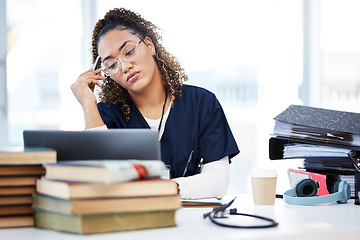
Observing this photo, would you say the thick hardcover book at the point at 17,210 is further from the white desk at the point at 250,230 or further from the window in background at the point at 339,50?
the window in background at the point at 339,50

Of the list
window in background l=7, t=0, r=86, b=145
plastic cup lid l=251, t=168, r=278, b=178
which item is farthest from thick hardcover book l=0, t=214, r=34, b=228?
window in background l=7, t=0, r=86, b=145

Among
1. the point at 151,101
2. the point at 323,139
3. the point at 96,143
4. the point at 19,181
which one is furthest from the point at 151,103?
the point at 19,181

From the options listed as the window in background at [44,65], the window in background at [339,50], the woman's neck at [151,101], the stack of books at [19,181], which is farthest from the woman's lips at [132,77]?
the window in background at [339,50]

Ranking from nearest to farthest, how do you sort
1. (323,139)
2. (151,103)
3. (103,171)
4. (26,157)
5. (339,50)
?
(103,171), (26,157), (323,139), (151,103), (339,50)

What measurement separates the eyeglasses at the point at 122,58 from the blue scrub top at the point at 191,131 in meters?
0.17

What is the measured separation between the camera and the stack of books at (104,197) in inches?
30.7

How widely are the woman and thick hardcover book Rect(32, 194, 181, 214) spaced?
82 cm

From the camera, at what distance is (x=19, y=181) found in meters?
0.89

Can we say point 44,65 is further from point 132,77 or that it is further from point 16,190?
point 16,190

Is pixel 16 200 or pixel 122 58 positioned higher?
pixel 122 58

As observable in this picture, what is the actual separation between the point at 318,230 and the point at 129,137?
42 centimetres

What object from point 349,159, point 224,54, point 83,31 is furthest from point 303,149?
point 224,54

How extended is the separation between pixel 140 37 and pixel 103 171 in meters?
1.25

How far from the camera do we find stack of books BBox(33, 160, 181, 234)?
2.56ft
